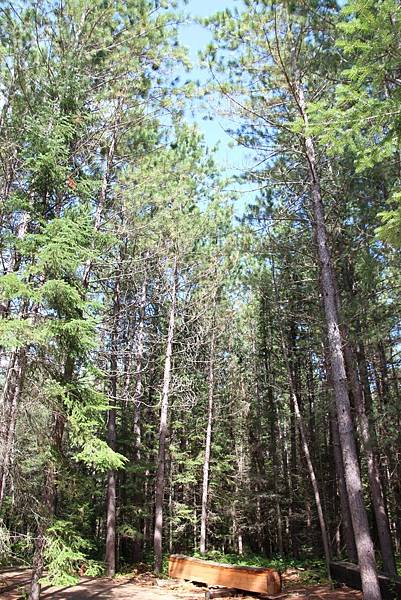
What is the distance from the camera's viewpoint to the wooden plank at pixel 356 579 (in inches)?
317

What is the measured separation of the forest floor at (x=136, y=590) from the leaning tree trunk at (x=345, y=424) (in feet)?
11.4

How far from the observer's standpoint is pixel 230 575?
33.9 ft

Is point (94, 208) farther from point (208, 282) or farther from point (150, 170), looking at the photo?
point (208, 282)

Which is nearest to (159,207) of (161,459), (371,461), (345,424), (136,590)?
(161,459)

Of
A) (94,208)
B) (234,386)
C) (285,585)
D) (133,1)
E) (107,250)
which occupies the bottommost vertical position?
(285,585)

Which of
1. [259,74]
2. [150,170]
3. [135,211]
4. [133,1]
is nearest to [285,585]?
[135,211]

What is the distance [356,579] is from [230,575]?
2.91m

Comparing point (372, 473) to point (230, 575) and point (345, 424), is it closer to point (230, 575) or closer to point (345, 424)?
point (230, 575)

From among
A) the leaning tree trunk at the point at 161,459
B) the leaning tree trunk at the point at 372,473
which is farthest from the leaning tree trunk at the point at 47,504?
the leaning tree trunk at the point at 372,473

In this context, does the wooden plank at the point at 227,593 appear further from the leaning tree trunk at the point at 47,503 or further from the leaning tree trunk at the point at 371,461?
the leaning tree trunk at the point at 47,503

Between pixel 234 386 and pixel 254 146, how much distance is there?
13.0m

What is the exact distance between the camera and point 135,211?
10984 mm

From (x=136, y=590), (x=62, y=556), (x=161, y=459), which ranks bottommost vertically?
(x=136, y=590)

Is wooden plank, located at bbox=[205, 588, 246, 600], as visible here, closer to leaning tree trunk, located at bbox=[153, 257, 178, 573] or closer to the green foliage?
leaning tree trunk, located at bbox=[153, 257, 178, 573]
